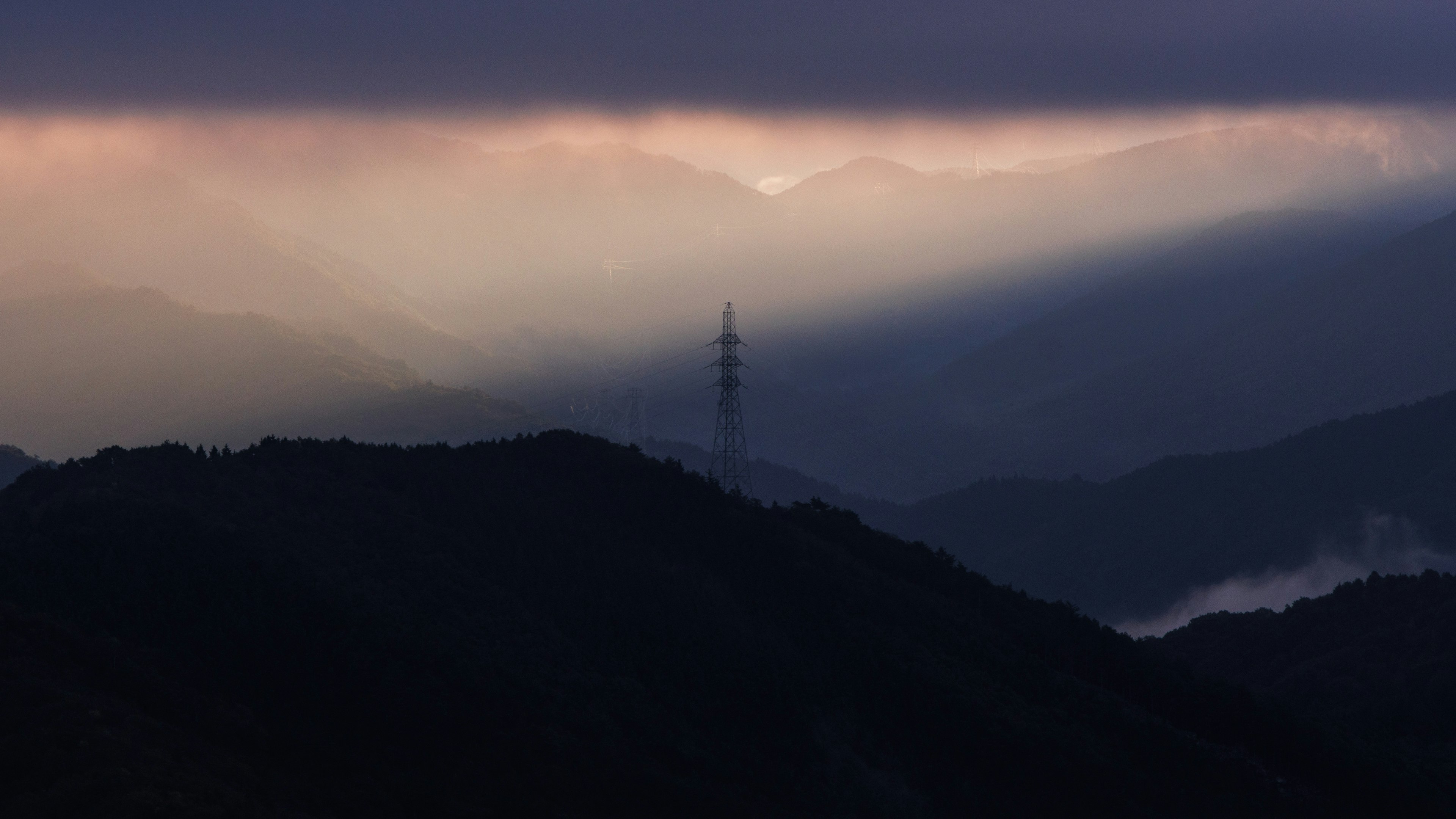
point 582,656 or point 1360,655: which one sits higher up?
point 582,656

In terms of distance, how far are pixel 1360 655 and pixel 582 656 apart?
287 ft

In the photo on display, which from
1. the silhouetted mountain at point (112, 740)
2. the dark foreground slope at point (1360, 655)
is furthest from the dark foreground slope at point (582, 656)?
the dark foreground slope at point (1360, 655)

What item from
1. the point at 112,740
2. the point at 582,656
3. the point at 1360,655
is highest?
the point at 582,656

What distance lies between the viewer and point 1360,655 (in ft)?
454

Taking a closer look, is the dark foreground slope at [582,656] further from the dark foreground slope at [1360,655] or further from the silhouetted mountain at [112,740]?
the dark foreground slope at [1360,655]

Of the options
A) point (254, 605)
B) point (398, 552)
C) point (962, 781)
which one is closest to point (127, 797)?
point (254, 605)

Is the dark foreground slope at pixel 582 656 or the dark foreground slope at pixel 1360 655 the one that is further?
the dark foreground slope at pixel 1360 655

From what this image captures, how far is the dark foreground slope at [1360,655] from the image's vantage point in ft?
409

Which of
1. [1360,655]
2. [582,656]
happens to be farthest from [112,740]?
[1360,655]

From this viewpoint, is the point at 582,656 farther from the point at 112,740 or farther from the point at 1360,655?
the point at 1360,655

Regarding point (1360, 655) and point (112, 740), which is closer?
point (112, 740)

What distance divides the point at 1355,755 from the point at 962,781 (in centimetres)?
3522

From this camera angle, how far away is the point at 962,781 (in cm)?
8744

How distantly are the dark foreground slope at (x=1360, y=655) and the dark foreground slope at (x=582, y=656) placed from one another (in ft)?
75.7
